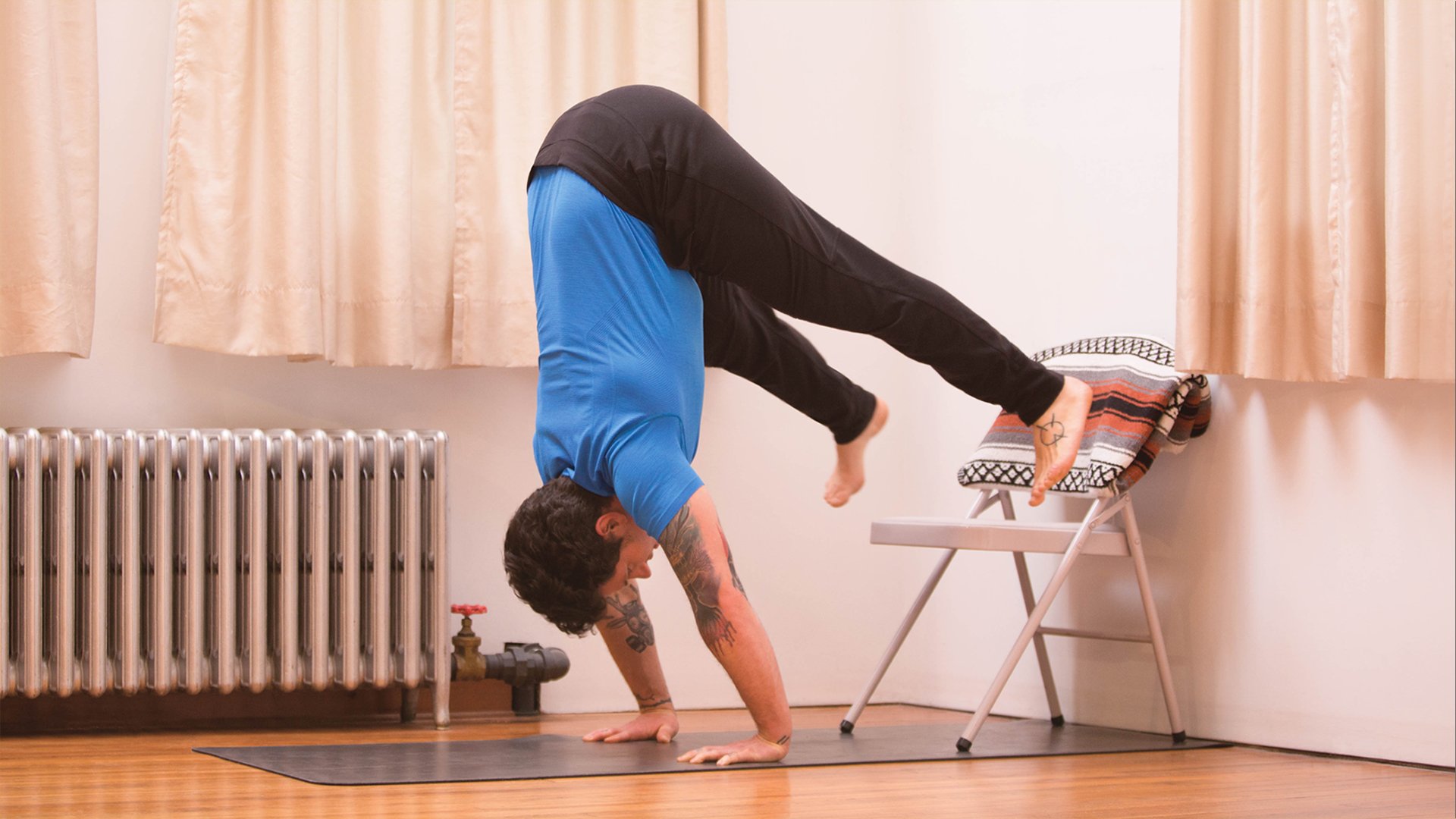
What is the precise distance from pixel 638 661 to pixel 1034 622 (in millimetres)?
807

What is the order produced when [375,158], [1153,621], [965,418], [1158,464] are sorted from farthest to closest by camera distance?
[965,418]
[375,158]
[1158,464]
[1153,621]

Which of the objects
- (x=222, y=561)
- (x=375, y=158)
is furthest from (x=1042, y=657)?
(x=375, y=158)

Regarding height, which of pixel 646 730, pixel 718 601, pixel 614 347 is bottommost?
pixel 646 730

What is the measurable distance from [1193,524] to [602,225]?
1.46 m

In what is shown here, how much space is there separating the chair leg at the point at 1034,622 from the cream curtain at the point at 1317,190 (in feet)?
1.21

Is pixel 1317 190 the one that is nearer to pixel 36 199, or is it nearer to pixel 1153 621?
pixel 1153 621

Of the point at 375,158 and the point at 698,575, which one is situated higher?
the point at 375,158

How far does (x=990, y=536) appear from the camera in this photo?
9.21 feet

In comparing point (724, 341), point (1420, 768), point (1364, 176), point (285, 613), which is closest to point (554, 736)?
point (285, 613)

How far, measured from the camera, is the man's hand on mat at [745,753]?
2439 mm

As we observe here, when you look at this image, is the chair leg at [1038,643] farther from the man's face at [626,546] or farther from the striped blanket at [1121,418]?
the man's face at [626,546]

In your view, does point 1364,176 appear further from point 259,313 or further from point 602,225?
point 259,313

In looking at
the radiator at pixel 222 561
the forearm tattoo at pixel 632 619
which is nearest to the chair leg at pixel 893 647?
the forearm tattoo at pixel 632 619

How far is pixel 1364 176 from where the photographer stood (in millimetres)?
2451
